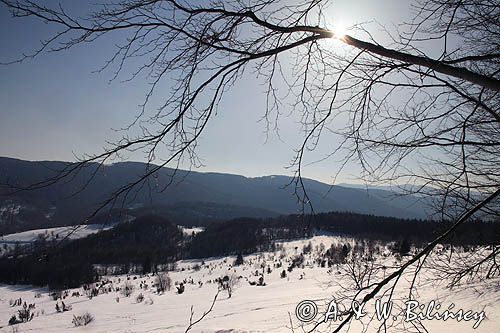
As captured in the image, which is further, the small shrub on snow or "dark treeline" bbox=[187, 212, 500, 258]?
"dark treeline" bbox=[187, 212, 500, 258]

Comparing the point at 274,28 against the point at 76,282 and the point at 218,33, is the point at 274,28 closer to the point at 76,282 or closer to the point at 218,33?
the point at 218,33

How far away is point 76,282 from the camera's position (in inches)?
2867

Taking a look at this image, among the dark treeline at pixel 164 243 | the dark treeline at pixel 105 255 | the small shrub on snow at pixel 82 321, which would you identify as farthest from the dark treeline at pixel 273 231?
the small shrub on snow at pixel 82 321

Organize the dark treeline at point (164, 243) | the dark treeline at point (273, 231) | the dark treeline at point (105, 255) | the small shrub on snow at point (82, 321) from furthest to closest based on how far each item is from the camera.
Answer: the dark treeline at point (273, 231)
the dark treeline at point (164, 243)
the dark treeline at point (105, 255)
the small shrub on snow at point (82, 321)

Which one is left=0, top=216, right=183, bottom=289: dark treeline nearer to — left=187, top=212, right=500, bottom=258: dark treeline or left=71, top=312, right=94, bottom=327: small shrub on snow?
left=187, top=212, right=500, bottom=258: dark treeline

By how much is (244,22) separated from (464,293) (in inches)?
245

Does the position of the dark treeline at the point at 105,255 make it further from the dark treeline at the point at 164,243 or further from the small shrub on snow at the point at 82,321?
the small shrub on snow at the point at 82,321

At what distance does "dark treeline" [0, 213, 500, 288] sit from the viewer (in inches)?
3110

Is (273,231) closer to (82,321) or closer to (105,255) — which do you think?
(105,255)

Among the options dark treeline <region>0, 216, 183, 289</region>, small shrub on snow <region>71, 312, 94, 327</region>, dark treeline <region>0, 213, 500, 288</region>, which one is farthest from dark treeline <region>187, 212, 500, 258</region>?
small shrub on snow <region>71, 312, 94, 327</region>

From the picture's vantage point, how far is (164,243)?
126 m

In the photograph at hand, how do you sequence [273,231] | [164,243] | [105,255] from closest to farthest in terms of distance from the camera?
[105,255], [273,231], [164,243]

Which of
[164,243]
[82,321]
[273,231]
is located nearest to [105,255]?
[164,243]

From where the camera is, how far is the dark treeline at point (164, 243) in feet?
259
